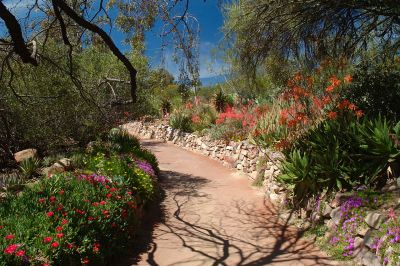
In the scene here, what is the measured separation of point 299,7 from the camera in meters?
9.11

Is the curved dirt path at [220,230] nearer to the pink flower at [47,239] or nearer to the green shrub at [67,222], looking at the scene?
the green shrub at [67,222]

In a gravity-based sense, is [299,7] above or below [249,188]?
above

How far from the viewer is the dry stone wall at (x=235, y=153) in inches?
440

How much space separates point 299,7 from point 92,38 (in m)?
4.86

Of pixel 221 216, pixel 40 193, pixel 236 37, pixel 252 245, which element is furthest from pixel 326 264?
pixel 236 37

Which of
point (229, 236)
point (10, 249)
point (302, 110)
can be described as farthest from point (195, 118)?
point (10, 249)

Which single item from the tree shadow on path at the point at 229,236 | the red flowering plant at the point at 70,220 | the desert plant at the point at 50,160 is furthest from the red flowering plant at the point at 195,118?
the red flowering plant at the point at 70,220

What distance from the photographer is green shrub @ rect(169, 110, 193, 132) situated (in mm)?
21628

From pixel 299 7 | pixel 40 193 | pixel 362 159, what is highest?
pixel 299 7

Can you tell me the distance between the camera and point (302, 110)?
42.1 feet

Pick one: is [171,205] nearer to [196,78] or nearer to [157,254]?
[157,254]

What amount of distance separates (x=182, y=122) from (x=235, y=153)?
6736 millimetres

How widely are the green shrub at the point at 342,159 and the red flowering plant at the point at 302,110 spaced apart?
3.05 feet

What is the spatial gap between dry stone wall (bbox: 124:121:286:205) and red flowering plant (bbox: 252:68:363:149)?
0.50 meters
